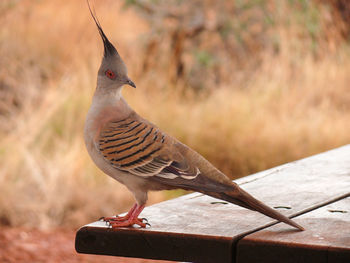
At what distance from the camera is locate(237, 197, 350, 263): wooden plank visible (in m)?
1.48

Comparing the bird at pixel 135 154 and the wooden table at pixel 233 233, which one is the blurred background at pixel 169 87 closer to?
the wooden table at pixel 233 233

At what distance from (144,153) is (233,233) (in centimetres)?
30

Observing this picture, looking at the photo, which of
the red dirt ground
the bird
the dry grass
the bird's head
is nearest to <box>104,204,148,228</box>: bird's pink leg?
the bird

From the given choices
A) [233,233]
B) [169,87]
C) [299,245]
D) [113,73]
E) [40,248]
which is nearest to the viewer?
[299,245]

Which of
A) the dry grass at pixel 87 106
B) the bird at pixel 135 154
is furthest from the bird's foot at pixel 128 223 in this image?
the dry grass at pixel 87 106

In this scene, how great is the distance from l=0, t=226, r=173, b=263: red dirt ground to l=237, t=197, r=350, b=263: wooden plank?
3.15 m

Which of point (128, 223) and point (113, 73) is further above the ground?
point (113, 73)

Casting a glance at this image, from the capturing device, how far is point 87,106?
20.8 ft

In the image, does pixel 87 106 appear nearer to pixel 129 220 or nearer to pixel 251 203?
pixel 129 220

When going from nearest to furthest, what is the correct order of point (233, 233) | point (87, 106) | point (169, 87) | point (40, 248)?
point (233, 233) < point (40, 248) < point (87, 106) < point (169, 87)

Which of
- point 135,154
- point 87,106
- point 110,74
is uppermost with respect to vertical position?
point 87,106

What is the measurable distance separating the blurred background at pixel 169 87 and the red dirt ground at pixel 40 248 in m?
0.04

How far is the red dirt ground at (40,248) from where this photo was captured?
4.57 meters

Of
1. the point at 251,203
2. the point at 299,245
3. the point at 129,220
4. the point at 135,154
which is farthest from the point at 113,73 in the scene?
the point at 299,245
